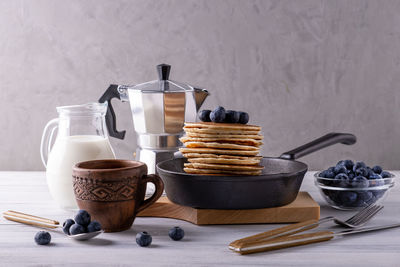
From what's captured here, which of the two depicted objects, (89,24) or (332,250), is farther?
(89,24)

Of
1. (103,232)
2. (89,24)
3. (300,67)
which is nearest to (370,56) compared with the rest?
(300,67)

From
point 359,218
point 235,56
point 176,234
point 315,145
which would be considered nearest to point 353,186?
point 359,218

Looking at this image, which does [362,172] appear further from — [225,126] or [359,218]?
[225,126]

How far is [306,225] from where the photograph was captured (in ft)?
3.20

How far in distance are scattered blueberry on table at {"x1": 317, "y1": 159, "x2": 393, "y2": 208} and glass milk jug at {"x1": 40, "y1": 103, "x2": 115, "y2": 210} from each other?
Result: 523 millimetres

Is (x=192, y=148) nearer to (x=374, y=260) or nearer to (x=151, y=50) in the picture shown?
(x=374, y=260)

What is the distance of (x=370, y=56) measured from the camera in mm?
2123

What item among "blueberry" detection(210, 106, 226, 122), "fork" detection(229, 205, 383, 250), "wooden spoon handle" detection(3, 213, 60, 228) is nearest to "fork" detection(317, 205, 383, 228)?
"fork" detection(229, 205, 383, 250)

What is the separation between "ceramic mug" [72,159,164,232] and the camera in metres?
0.94

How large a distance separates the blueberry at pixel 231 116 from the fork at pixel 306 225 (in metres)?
0.28

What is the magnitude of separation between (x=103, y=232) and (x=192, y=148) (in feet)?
0.89

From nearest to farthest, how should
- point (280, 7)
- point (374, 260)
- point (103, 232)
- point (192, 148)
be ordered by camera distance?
point (374, 260), point (103, 232), point (192, 148), point (280, 7)

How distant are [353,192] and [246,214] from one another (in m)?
0.28

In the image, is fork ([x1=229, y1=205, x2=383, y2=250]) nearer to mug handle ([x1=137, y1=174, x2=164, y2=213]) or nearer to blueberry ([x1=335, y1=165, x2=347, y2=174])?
blueberry ([x1=335, y1=165, x2=347, y2=174])
